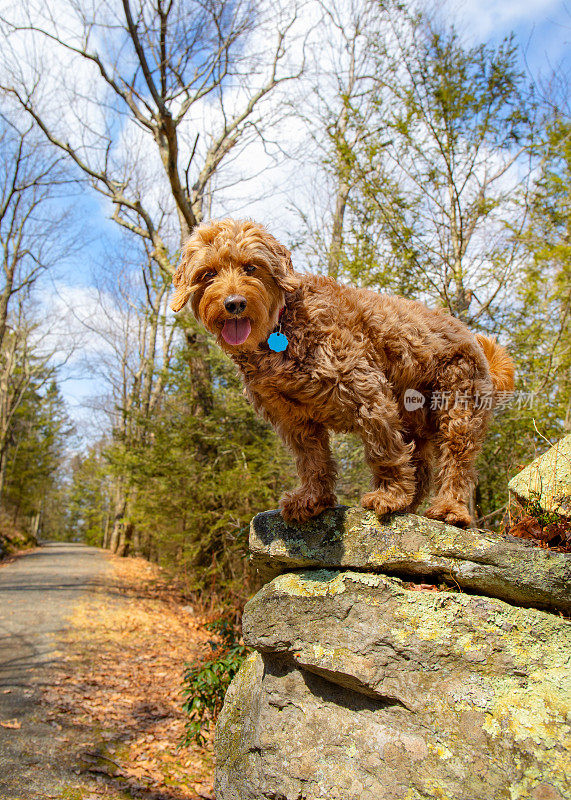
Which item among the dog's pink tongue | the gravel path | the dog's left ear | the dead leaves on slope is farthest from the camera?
the dead leaves on slope

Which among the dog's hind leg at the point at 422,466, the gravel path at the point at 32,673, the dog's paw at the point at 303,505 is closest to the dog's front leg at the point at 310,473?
the dog's paw at the point at 303,505

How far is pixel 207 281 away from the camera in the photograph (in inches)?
110

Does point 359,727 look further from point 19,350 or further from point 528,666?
point 19,350

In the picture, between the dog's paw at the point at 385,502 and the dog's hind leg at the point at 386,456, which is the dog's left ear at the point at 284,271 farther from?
the dog's paw at the point at 385,502

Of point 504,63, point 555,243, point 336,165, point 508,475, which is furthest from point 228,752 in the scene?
point 504,63

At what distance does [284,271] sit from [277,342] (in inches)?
15.5

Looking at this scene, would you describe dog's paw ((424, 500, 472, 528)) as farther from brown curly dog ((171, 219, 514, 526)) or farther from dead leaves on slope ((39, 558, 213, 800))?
dead leaves on slope ((39, 558, 213, 800))

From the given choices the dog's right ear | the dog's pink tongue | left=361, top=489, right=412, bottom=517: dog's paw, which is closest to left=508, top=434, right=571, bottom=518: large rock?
left=361, top=489, right=412, bottom=517: dog's paw

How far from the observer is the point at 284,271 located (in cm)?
287

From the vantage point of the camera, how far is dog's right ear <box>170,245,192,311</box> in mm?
2879

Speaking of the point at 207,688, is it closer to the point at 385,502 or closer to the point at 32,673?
the point at 32,673

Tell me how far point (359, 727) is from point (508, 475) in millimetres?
4722

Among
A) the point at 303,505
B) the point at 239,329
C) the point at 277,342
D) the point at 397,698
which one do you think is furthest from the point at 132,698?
the point at 239,329

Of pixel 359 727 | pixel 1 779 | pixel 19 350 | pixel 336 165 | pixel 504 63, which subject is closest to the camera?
pixel 359 727
